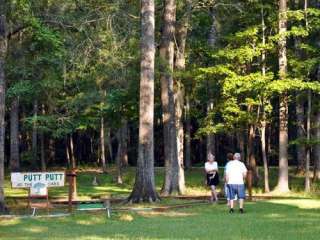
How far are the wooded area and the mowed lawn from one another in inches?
154

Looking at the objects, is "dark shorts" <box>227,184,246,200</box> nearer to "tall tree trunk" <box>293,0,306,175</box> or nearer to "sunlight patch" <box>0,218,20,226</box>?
"sunlight patch" <box>0,218,20,226</box>

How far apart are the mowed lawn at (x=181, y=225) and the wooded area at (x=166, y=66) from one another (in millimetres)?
3913

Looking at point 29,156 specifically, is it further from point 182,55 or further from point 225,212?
point 225,212

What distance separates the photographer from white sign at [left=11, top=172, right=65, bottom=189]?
1878 centimetres

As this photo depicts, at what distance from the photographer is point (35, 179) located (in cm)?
1892

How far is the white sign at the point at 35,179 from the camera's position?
61.6 feet

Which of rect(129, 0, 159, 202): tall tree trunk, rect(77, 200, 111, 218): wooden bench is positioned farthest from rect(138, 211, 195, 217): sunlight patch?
rect(129, 0, 159, 202): tall tree trunk

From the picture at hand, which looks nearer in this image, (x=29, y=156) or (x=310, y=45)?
(x=310, y=45)

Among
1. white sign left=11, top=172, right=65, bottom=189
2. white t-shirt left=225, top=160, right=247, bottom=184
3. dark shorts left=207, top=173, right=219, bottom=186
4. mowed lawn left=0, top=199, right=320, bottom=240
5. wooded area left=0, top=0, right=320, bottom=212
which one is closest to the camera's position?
mowed lawn left=0, top=199, right=320, bottom=240

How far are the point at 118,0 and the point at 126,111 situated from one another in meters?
8.91

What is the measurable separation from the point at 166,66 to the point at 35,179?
9.89 metres

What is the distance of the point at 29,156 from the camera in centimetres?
5122

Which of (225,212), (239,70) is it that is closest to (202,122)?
(239,70)

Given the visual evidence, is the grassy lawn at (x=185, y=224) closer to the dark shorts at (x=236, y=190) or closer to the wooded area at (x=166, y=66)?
the dark shorts at (x=236, y=190)
